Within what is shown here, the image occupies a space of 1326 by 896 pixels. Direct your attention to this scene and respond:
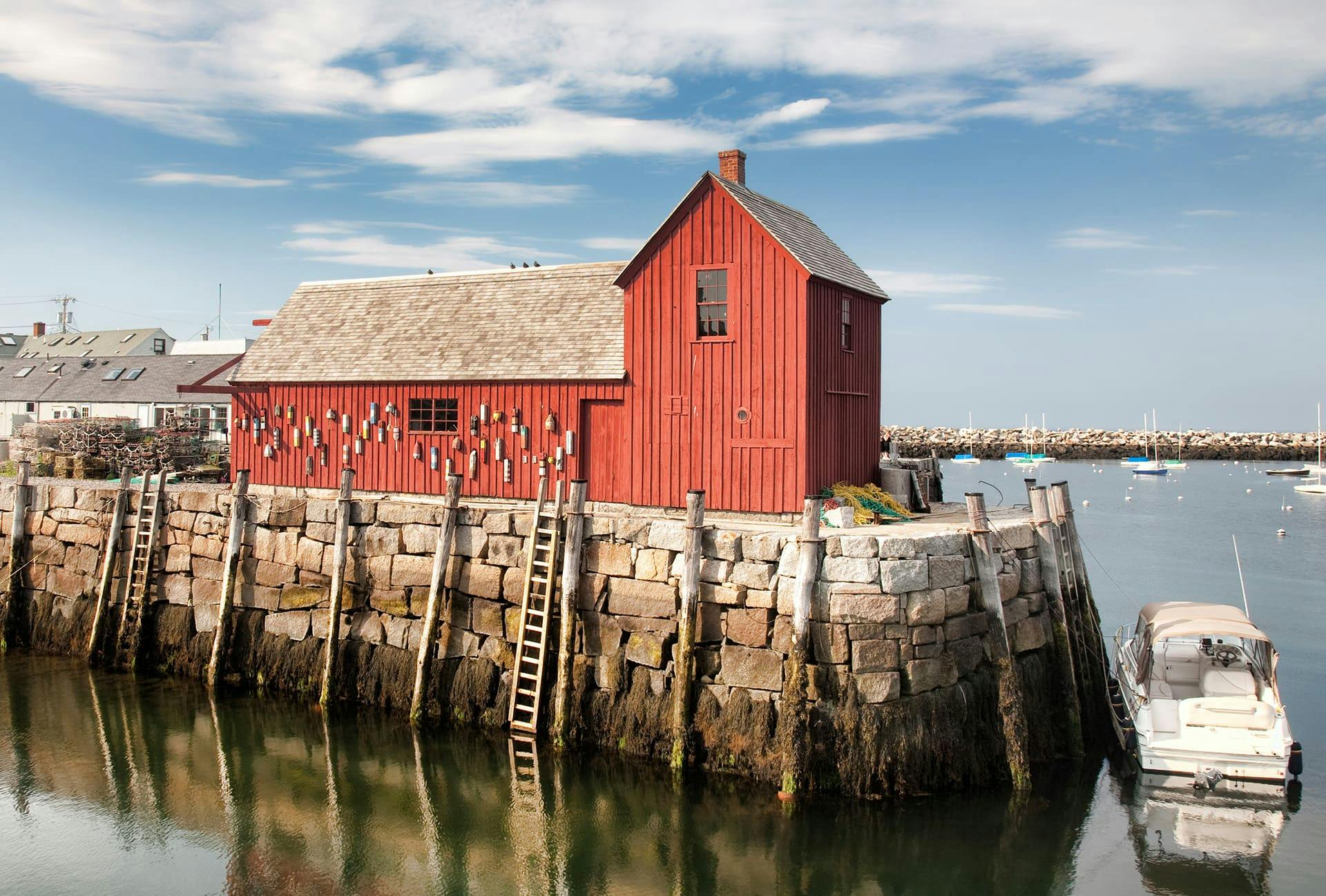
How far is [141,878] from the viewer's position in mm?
12414

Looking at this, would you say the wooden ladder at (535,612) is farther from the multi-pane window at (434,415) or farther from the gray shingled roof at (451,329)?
the multi-pane window at (434,415)

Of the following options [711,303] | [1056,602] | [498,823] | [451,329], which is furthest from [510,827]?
[451,329]

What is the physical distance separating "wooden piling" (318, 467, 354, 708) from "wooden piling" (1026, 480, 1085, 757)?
1194 centimetres

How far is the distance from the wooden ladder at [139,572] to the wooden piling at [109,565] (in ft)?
1.04

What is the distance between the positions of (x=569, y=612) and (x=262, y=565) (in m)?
7.47

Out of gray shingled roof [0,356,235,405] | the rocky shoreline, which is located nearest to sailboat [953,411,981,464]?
the rocky shoreline

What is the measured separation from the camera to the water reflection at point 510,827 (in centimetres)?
1239

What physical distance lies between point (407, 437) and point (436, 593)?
6.81 meters

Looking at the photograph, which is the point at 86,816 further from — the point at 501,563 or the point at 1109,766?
the point at 1109,766

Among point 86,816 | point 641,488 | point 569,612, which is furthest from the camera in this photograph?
point 641,488

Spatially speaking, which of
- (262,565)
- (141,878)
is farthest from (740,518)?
(141,878)

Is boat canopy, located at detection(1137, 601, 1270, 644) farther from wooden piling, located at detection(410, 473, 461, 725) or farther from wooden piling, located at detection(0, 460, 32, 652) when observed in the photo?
wooden piling, located at detection(0, 460, 32, 652)

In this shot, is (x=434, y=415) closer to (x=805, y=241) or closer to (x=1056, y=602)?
(x=805, y=241)

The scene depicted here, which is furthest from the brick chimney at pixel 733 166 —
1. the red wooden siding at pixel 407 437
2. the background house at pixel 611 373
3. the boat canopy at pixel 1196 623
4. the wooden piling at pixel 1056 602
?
the boat canopy at pixel 1196 623
